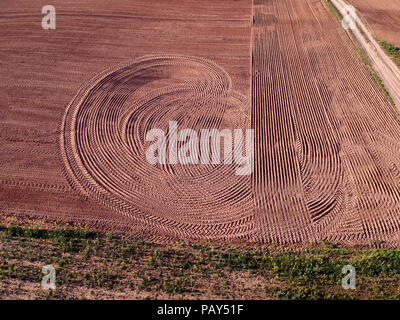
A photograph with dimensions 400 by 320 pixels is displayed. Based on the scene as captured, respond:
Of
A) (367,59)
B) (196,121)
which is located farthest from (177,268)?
(367,59)

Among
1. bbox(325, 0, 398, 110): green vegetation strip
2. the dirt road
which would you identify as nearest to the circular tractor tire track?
bbox(325, 0, 398, 110): green vegetation strip

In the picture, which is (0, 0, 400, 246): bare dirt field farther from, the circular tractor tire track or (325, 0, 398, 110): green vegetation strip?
(325, 0, 398, 110): green vegetation strip

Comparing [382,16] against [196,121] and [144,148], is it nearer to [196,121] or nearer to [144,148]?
[196,121]

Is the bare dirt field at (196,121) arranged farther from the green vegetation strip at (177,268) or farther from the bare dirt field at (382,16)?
the bare dirt field at (382,16)

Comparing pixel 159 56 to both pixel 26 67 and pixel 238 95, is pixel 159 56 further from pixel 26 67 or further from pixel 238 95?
pixel 26 67
